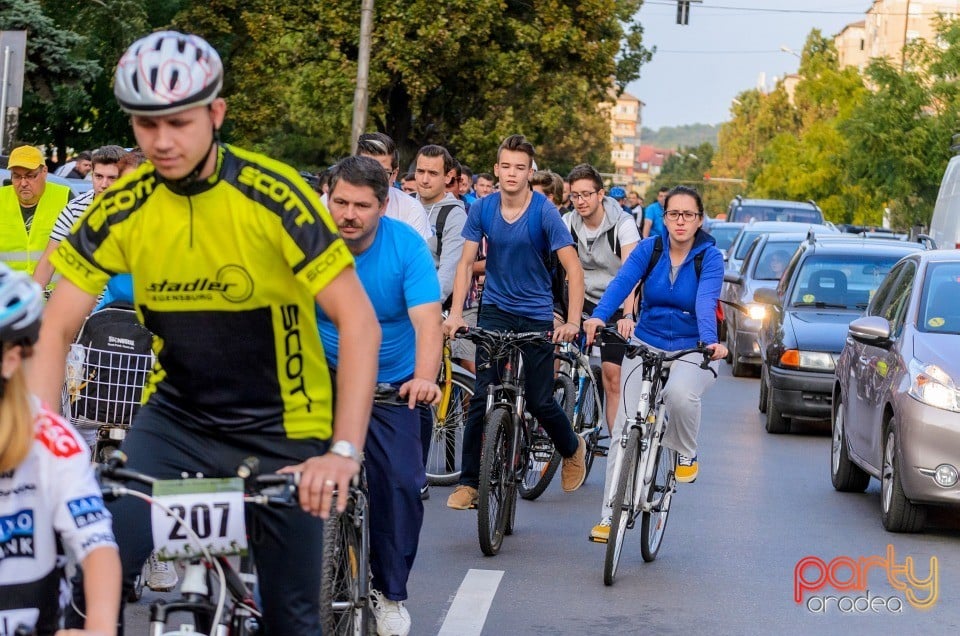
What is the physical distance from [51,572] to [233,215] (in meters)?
0.97

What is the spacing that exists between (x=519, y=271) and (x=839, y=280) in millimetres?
7479

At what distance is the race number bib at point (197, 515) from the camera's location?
3904 millimetres

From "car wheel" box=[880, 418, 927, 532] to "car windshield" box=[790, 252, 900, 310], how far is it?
617 cm

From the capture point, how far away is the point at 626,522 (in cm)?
827

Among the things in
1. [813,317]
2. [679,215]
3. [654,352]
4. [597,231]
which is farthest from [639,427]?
[813,317]

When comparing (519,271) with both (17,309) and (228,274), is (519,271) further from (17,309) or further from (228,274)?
(17,309)

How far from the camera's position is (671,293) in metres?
8.94

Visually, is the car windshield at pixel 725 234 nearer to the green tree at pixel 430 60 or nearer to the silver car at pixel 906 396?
the green tree at pixel 430 60

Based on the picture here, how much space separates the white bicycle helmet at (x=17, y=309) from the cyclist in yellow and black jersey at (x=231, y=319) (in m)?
0.73

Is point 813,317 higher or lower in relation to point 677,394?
lower

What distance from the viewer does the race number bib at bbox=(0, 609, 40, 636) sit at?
3.50 meters

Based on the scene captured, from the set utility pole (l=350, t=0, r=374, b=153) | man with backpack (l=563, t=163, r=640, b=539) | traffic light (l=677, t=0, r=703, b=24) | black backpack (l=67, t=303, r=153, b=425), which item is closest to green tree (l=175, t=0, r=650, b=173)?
traffic light (l=677, t=0, r=703, b=24)

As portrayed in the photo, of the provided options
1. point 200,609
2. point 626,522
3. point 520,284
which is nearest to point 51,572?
point 200,609

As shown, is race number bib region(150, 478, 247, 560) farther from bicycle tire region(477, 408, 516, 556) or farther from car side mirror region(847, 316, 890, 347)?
car side mirror region(847, 316, 890, 347)
